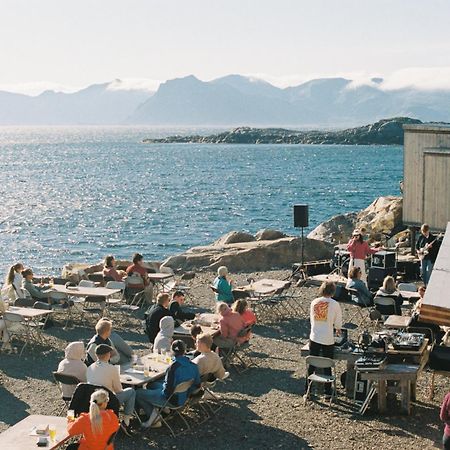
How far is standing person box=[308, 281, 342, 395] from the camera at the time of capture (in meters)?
10.8

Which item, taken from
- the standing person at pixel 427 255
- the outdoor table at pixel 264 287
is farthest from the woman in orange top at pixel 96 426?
the standing person at pixel 427 255

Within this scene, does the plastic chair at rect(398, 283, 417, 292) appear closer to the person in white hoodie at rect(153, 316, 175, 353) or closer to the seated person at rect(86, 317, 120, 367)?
the person in white hoodie at rect(153, 316, 175, 353)

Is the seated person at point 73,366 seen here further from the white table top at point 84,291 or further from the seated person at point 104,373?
the white table top at point 84,291

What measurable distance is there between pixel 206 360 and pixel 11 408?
9.60 feet

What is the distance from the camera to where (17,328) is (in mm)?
14281

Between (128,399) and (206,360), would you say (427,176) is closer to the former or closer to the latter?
(206,360)

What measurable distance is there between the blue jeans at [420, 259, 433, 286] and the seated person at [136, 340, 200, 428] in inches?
379

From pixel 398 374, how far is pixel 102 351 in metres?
3.75

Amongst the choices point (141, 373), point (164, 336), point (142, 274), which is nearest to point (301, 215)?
point (142, 274)

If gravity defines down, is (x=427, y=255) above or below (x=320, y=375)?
above

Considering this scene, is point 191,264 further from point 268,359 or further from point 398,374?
point 398,374

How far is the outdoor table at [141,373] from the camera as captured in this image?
999cm

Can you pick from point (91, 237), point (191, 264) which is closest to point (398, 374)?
point (191, 264)

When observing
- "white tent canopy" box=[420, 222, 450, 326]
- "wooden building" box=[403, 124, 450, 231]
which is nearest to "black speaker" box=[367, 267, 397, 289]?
"wooden building" box=[403, 124, 450, 231]
